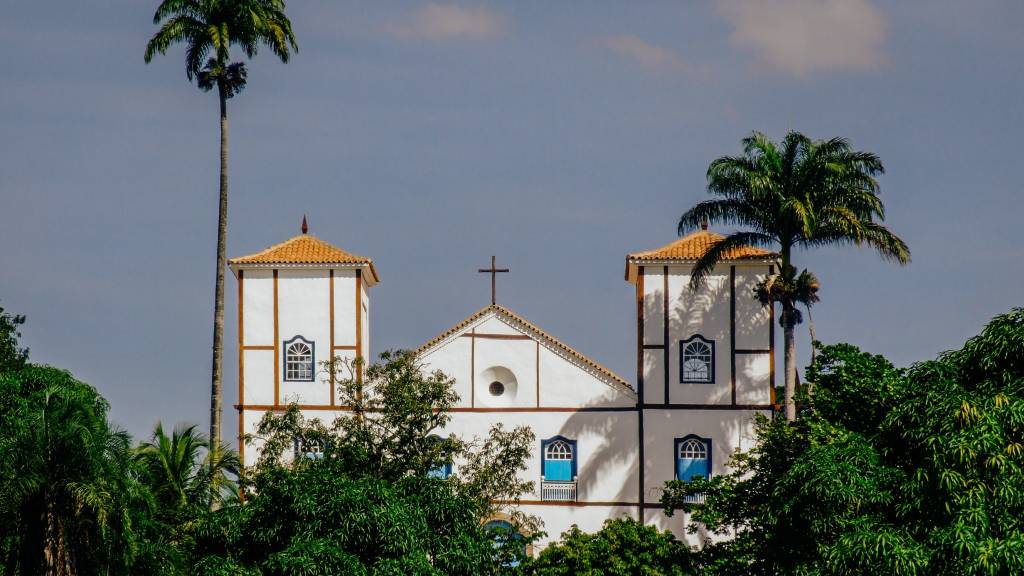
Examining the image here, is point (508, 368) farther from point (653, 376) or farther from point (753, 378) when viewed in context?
point (753, 378)

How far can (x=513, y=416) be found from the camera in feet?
157

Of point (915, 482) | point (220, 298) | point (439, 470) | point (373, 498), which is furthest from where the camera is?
point (220, 298)

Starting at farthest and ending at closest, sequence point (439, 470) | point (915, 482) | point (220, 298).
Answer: point (220, 298)
point (439, 470)
point (915, 482)

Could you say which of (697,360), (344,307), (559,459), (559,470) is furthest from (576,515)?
(344,307)

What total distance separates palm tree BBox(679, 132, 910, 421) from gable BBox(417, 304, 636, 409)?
523 cm

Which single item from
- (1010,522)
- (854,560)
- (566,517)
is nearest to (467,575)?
(854,560)

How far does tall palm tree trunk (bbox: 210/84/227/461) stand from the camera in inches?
1734

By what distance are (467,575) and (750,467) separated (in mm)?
7683

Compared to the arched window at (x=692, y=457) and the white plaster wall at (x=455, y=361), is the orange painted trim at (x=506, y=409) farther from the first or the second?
the arched window at (x=692, y=457)

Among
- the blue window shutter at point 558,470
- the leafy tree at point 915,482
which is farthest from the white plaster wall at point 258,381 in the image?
the leafy tree at point 915,482

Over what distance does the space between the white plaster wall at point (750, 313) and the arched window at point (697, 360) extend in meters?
0.78

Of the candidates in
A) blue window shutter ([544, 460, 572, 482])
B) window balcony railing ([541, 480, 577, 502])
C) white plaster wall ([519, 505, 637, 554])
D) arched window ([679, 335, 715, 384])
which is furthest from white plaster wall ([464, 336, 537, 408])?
arched window ([679, 335, 715, 384])

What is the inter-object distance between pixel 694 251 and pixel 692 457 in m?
5.24

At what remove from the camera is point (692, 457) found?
Answer: 47375 millimetres
